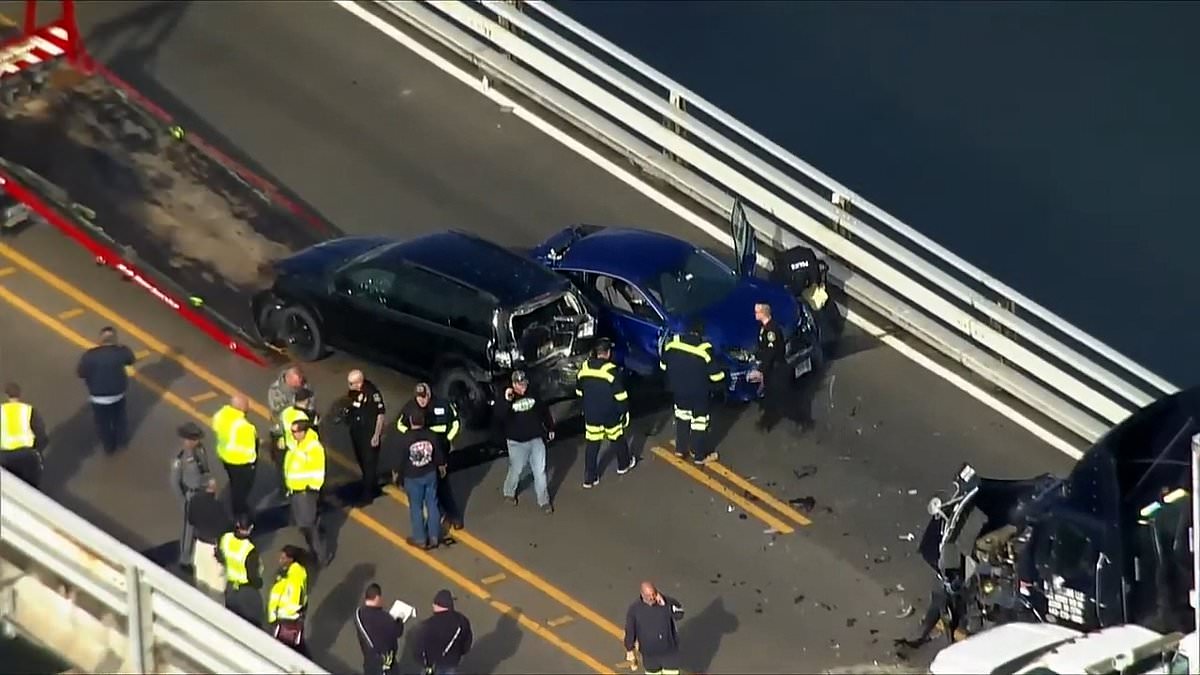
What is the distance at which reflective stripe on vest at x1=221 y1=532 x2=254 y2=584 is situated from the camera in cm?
2252

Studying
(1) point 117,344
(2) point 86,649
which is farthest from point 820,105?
(2) point 86,649

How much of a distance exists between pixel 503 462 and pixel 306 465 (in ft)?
9.00

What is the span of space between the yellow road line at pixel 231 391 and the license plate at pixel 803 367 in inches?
152

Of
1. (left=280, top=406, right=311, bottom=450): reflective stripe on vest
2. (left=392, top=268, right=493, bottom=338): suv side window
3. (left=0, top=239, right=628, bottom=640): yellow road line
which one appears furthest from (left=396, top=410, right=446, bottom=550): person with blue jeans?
(left=392, top=268, right=493, bottom=338): suv side window

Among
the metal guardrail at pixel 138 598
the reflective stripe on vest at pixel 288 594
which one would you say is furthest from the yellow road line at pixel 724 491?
the metal guardrail at pixel 138 598

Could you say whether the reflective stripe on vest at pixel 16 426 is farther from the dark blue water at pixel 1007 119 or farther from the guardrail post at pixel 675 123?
the dark blue water at pixel 1007 119

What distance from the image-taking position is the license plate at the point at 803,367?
26844 millimetres

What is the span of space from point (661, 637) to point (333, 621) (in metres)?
3.28

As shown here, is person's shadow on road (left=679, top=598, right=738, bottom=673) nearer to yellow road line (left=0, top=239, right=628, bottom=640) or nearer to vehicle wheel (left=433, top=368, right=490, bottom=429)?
yellow road line (left=0, top=239, right=628, bottom=640)

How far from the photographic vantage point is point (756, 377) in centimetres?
2633

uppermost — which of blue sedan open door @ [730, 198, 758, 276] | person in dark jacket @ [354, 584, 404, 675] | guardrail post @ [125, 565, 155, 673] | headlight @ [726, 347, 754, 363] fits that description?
blue sedan open door @ [730, 198, 758, 276]

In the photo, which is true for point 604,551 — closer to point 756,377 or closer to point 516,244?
point 756,377

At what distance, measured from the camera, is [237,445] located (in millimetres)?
24250

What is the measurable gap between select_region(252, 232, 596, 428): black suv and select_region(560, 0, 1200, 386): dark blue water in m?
9.73
